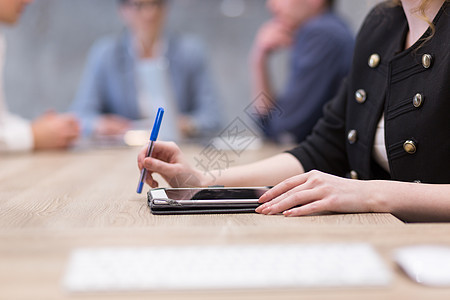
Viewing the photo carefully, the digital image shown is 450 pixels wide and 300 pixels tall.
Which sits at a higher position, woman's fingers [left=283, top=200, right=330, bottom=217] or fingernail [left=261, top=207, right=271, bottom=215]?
woman's fingers [left=283, top=200, right=330, bottom=217]

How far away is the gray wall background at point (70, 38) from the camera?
3588mm

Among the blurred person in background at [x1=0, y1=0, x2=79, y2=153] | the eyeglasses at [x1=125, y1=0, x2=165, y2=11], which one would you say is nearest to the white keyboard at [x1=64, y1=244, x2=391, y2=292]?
the blurred person in background at [x1=0, y1=0, x2=79, y2=153]

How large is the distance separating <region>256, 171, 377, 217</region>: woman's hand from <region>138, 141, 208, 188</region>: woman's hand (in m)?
0.19

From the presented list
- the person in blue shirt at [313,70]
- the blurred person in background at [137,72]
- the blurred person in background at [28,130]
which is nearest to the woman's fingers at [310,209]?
the person in blue shirt at [313,70]

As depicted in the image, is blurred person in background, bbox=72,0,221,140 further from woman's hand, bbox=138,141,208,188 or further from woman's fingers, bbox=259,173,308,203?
woman's fingers, bbox=259,173,308,203

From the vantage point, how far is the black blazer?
42.7 inches

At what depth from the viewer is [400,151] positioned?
113 cm

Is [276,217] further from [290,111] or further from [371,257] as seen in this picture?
[290,111]

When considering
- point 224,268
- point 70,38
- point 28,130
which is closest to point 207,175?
point 224,268

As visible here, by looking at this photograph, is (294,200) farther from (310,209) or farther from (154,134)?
(154,134)

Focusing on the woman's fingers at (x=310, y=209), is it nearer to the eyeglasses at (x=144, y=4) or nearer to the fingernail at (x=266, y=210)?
the fingernail at (x=266, y=210)

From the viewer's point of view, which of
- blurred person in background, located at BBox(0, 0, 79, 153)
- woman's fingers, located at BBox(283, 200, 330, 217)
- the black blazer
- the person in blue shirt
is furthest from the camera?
the person in blue shirt

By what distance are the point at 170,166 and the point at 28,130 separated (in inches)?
44.9

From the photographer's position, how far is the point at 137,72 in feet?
9.43
